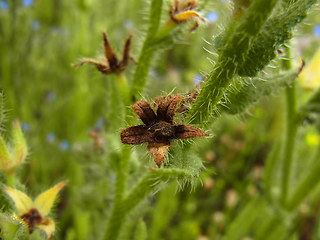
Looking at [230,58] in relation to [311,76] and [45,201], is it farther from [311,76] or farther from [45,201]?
[311,76]

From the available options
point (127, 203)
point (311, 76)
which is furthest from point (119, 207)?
point (311, 76)

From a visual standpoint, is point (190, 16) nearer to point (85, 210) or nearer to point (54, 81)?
point (85, 210)

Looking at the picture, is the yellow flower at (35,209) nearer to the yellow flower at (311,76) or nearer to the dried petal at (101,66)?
the dried petal at (101,66)

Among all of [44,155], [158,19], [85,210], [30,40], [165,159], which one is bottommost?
[44,155]

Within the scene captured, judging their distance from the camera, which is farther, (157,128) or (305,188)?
(305,188)

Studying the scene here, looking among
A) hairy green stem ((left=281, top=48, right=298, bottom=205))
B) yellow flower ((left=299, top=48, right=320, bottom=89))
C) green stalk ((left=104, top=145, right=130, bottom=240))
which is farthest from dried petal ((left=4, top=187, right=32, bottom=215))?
yellow flower ((left=299, top=48, right=320, bottom=89))

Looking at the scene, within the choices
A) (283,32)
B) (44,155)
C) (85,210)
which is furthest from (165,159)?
(44,155)

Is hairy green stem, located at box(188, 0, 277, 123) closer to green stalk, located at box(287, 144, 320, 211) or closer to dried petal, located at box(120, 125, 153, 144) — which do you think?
dried petal, located at box(120, 125, 153, 144)
